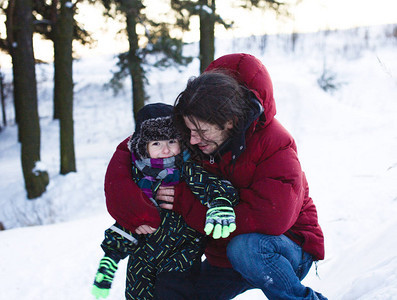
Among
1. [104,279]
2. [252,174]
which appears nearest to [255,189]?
[252,174]

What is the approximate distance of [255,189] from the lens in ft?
5.67

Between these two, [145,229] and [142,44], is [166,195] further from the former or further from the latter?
[142,44]

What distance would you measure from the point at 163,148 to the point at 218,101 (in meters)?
0.43

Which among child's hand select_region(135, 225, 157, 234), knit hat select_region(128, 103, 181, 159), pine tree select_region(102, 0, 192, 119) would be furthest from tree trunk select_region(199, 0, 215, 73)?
child's hand select_region(135, 225, 157, 234)

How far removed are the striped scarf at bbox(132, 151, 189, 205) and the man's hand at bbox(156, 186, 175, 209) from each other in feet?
0.08

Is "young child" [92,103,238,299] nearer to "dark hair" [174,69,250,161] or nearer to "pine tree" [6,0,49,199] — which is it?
"dark hair" [174,69,250,161]

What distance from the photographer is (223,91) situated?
1.73 meters

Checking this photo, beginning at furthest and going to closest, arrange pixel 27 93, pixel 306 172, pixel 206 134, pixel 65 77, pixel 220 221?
pixel 65 77, pixel 27 93, pixel 306 172, pixel 206 134, pixel 220 221

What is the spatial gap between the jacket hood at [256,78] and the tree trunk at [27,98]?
6667mm

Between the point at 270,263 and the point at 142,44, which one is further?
the point at 142,44

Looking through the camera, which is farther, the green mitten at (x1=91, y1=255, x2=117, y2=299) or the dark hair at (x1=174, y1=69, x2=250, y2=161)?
the green mitten at (x1=91, y1=255, x2=117, y2=299)

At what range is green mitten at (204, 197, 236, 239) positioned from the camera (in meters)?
1.65

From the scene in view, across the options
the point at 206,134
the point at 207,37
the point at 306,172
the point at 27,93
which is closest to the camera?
the point at 206,134

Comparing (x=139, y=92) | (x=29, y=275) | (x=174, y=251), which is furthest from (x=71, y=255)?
(x=139, y=92)
